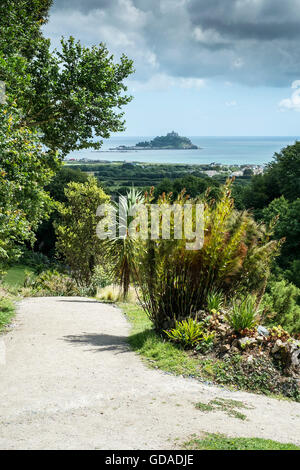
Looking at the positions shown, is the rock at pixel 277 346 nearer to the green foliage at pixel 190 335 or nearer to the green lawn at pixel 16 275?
the green foliage at pixel 190 335

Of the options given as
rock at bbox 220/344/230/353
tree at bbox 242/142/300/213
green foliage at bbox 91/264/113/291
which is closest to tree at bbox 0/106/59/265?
rock at bbox 220/344/230/353

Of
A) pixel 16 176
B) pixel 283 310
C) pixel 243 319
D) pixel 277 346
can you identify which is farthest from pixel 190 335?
pixel 283 310

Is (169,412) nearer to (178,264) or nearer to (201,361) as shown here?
(201,361)

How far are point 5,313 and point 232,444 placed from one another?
31.3 ft

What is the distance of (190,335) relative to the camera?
8.95 metres

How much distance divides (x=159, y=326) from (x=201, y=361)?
7.02 ft

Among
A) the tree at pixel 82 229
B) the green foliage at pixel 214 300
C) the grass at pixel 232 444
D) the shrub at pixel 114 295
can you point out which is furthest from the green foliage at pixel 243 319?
the tree at pixel 82 229

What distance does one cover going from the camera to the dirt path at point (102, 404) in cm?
501

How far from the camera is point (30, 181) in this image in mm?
11531

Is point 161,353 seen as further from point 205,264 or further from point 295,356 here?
point 295,356

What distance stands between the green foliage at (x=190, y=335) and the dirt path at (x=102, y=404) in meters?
1.03

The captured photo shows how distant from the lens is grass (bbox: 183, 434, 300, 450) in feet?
15.6
